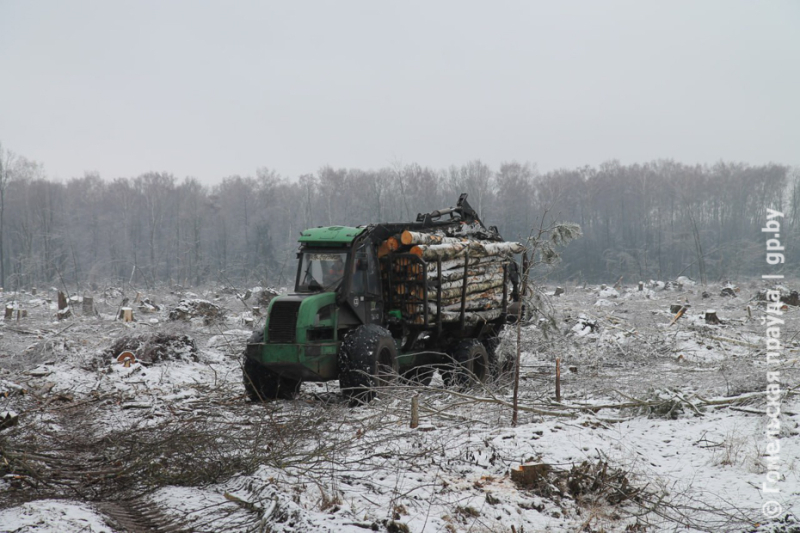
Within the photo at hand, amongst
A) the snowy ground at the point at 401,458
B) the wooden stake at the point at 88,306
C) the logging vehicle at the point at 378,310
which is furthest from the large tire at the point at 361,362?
the wooden stake at the point at 88,306

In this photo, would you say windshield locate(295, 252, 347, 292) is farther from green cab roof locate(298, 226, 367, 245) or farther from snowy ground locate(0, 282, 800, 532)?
snowy ground locate(0, 282, 800, 532)

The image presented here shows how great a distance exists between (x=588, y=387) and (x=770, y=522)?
473 cm

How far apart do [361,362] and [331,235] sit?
2.22 meters

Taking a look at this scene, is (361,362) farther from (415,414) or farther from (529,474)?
(529,474)

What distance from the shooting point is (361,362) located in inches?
336

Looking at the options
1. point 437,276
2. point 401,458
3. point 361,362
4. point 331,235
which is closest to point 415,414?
point 401,458

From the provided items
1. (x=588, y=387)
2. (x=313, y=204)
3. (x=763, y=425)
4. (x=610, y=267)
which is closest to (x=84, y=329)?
(x=588, y=387)

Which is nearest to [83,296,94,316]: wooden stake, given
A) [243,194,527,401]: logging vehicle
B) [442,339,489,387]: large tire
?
[243,194,527,401]: logging vehicle

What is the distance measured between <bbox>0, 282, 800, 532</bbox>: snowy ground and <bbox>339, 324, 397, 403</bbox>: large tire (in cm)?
47

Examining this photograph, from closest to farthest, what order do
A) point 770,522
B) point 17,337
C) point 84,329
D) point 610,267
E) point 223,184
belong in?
point 770,522, point 17,337, point 84,329, point 610,267, point 223,184

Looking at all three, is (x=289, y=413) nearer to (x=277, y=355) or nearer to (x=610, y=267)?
(x=277, y=355)

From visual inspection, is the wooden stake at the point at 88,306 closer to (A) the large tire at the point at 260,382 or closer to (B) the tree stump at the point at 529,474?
(A) the large tire at the point at 260,382

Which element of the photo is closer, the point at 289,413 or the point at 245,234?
the point at 289,413

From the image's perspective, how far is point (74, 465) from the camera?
5.87 meters
